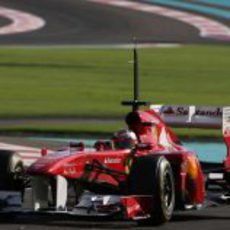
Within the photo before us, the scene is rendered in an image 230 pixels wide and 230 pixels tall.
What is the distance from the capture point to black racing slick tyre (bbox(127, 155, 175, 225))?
1062cm

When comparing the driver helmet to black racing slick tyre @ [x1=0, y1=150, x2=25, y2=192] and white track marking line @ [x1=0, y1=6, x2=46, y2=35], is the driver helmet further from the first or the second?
white track marking line @ [x1=0, y1=6, x2=46, y2=35]

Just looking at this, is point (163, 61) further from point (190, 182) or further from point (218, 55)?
point (190, 182)

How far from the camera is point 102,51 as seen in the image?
1473 inches

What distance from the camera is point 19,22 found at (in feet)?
144

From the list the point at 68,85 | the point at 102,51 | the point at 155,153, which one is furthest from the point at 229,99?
the point at 155,153

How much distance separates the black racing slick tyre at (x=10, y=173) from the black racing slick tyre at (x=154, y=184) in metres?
1.21

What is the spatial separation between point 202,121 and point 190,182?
6.08 ft

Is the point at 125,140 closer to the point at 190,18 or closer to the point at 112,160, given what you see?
the point at 112,160

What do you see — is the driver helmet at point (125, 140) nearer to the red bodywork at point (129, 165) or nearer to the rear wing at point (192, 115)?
the red bodywork at point (129, 165)

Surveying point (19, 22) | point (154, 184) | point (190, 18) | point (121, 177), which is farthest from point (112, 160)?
point (190, 18)

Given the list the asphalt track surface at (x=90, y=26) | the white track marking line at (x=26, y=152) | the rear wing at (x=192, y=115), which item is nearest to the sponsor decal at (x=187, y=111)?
the rear wing at (x=192, y=115)

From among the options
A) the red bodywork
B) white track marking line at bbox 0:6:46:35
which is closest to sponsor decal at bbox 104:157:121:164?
the red bodywork

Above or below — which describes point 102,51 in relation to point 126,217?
above

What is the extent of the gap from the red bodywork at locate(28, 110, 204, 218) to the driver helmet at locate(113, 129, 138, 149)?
0.06 m
